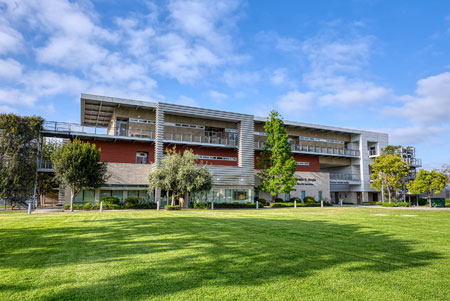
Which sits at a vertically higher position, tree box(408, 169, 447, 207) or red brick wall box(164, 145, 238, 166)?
red brick wall box(164, 145, 238, 166)

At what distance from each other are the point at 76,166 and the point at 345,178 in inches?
1627

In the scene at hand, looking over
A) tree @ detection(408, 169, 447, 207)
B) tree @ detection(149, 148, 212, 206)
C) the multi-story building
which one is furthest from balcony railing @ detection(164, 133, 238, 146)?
tree @ detection(408, 169, 447, 207)

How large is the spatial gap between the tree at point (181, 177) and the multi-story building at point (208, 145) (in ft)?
15.8

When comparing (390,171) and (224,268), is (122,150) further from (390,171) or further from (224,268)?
(390,171)

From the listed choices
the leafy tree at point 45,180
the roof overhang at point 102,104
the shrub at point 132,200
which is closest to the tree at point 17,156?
the leafy tree at point 45,180

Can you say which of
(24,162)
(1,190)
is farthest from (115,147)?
(1,190)

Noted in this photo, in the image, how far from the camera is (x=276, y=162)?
40.9 m

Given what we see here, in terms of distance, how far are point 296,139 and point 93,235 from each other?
140 feet

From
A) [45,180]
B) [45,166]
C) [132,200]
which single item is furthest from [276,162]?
[45,180]

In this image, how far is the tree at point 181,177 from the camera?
29.4 meters

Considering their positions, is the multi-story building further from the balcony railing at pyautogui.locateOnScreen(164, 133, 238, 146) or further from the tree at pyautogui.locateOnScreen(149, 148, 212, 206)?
the tree at pyautogui.locateOnScreen(149, 148, 212, 206)

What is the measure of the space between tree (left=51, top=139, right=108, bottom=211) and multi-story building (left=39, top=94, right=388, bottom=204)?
397 centimetres

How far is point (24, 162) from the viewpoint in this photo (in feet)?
99.9

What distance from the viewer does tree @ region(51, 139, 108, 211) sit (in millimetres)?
26469
